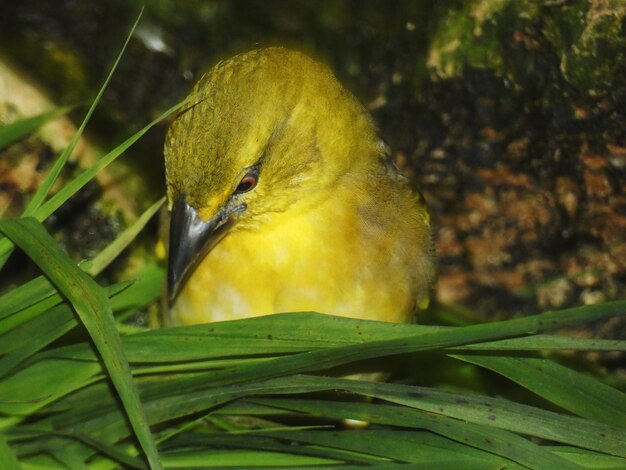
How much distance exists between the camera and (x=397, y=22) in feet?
8.40

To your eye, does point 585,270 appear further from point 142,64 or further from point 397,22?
point 142,64

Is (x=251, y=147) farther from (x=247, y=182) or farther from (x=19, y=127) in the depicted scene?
(x=19, y=127)

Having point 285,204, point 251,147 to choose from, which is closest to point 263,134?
point 251,147

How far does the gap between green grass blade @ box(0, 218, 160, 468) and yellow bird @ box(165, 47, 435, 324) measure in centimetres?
25

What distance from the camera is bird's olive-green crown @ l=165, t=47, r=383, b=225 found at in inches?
69.7

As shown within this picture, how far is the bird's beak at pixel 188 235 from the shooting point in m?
1.85

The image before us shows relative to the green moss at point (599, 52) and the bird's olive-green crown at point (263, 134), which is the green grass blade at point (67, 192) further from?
the green moss at point (599, 52)

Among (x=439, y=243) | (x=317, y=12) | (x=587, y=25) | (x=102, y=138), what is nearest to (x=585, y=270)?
(x=439, y=243)

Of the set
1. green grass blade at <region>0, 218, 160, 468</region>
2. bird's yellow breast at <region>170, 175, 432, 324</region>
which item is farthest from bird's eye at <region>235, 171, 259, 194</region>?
green grass blade at <region>0, 218, 160, 468</region>

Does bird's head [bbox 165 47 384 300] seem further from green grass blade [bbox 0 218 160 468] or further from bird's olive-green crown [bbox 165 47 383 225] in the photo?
green grass blade [bbox 0 218 160 468]

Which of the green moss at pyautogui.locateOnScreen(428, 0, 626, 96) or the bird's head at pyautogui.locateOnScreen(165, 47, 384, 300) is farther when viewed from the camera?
the green moss at pyautogui.locateOnScreen(428, 0, 626, 96)

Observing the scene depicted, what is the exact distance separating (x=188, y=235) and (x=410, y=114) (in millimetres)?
1022

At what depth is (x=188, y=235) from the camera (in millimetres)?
1866

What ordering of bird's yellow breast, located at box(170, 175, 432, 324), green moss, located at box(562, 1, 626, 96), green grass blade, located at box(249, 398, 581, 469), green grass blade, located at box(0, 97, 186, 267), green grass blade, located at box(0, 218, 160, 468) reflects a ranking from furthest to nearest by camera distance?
green moss, located at box(562, 1, 626, 96) < bird's yellow breast, located at box(170, 175, 432, 324) < green grass blade, located at box(0, 97, 186, 267) < green grass blade, located at box(249, 398, 581, 469) < green grass blade, located at box(0, 218, 160, 468)
